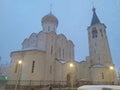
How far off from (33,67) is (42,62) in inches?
79.6

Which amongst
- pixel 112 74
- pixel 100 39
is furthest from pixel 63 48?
pixel 112 74

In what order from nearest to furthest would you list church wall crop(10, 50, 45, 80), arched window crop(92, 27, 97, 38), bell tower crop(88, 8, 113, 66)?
church wall crop(10, 50, 45, 80), bell tower crop(88, 8, 113, 66), arched window crop(92, 27, 97, 38)

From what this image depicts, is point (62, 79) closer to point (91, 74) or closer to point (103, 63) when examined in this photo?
point (91, 74)

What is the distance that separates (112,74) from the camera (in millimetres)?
32094

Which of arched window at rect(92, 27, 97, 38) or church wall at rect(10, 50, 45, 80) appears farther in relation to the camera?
arched window at rect(92, 27, 97, 38)

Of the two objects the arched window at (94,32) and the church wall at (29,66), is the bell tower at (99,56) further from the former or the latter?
the church wall at (29,66)

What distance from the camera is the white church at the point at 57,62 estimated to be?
26953 mm

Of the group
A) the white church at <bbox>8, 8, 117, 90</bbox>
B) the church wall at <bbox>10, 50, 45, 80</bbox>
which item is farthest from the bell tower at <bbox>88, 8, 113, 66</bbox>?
the church wall at <bbox>10, 50, 45, 80</bbox>

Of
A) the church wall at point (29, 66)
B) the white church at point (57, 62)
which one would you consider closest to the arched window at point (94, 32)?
the white church at point (57, 62)

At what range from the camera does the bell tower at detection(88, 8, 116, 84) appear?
30.8 metres

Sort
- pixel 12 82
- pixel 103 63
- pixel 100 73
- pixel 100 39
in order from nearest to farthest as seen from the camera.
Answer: pixel 12 82 → pixel 100 73 → pixel 103 63 → pixel 100 39

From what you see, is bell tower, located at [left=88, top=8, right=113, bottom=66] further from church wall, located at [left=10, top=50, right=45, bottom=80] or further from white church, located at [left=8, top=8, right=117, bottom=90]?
church wall, located at [left=10, top=50, right=45, bottom=80]

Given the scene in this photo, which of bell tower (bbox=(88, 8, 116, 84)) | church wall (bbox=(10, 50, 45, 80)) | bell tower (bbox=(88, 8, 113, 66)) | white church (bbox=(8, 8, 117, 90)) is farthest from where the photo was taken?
bell tower (bbox=(88, 8, 113, 66))

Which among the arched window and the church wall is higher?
the arched window
